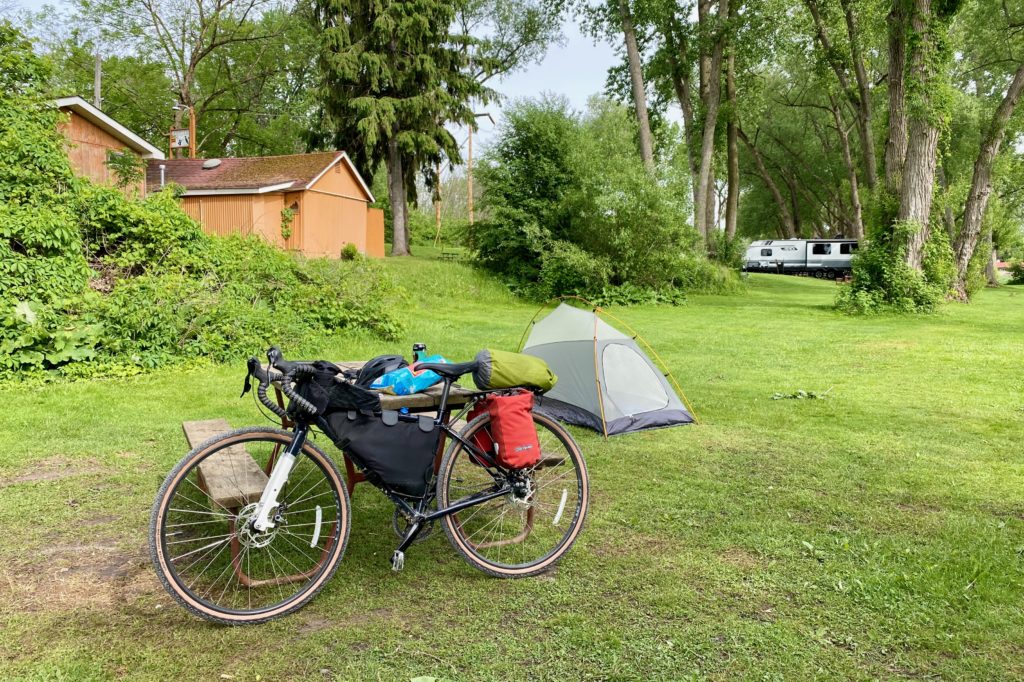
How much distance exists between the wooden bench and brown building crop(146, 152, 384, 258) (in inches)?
835

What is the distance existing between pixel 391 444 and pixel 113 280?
8.42m

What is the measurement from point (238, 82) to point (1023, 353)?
38.1 meters

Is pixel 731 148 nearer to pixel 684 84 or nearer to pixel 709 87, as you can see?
pixel 684 84

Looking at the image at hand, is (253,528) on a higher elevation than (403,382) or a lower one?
lower

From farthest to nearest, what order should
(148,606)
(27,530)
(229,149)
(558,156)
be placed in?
(229,149) < (558,156) < (27,530) < (148,606)

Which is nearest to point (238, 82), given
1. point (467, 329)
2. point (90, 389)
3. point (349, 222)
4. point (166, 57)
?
point (166, 57)

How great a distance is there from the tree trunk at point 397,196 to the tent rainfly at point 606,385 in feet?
72.1

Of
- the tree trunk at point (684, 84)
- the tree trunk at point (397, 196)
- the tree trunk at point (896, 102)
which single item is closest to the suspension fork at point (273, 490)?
the tree trunk at point (896, 102)

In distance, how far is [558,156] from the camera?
875 inches

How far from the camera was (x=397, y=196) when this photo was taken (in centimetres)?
2822

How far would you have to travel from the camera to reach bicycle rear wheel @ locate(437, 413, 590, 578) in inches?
133

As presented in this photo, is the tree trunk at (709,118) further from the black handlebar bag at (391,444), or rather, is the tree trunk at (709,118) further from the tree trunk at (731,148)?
the black handlebar bag at (391,444)

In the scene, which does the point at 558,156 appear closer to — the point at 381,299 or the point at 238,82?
the point at 381,299

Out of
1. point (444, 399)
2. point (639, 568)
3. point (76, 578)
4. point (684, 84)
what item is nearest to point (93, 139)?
point (76, 578)
